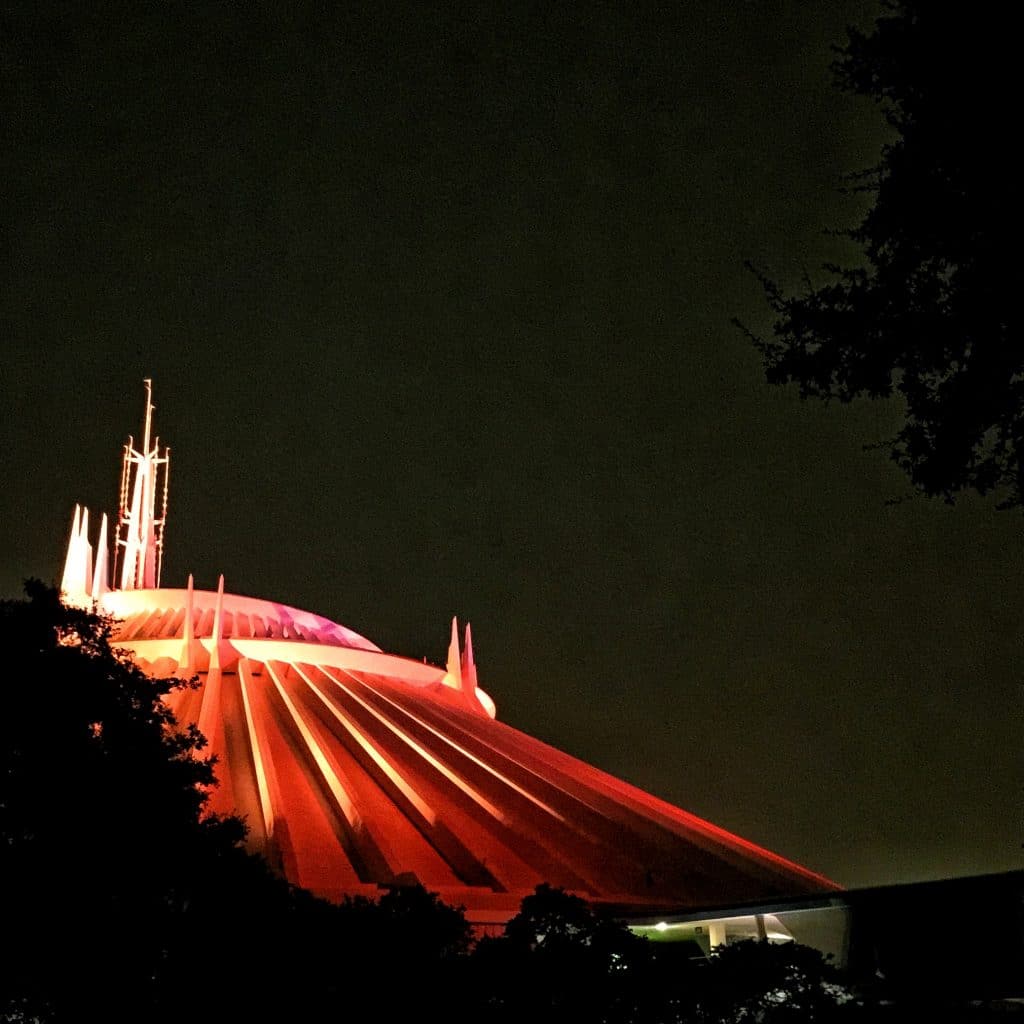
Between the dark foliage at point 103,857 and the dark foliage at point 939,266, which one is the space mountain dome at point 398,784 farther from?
the dark foliage at point 939,266

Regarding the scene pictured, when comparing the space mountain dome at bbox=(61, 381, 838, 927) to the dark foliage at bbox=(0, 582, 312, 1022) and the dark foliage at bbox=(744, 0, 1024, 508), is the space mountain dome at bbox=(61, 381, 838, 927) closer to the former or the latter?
the dark foliage at bbox=(0, 582, 312, 1022)

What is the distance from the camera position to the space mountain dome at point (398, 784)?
1423cm

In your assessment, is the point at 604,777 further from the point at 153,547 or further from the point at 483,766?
the point at 153,547

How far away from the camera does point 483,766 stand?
1908 cm

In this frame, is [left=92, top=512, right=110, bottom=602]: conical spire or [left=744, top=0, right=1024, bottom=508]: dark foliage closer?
[left=744, top=0, right=1024, bottom=508]: dark foliage

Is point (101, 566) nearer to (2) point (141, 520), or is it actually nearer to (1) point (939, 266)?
(2) point (141, 520)

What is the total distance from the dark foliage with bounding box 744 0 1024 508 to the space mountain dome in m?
6.15

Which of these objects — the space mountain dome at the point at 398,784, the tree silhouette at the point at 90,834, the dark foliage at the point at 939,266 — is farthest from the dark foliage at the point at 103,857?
the dark foliage at the point at 939,266

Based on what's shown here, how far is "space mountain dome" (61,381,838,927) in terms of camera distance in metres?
14.2

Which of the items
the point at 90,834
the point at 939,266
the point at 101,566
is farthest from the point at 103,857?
the point at 101,566

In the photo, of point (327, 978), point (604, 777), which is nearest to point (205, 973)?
point (327, 978)

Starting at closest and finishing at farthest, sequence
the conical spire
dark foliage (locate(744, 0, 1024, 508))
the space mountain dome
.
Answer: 1. dark foliage (locate(744, 0, 1024, 508))
2. the space mountain dome
3. the conical spire

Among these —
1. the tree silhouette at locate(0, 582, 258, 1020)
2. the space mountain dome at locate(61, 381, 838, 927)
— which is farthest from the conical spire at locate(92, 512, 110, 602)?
the tree silhouette at locate(0, 582, 258, 1020)

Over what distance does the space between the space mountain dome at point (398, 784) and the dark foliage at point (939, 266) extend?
20.2 ft
